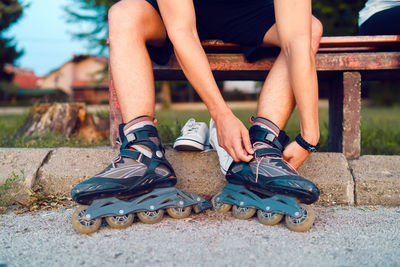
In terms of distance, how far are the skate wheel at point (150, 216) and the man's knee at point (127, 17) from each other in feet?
2.94

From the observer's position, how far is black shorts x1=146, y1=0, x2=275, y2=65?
6.14 ft

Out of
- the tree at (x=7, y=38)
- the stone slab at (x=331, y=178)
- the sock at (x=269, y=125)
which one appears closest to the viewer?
the sock at (x=269, y=125)

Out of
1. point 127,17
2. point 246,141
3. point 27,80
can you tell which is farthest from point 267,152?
point 27,80

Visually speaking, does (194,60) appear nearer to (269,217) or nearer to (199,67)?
(199,67)

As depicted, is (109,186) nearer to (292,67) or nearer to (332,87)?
(292,67)

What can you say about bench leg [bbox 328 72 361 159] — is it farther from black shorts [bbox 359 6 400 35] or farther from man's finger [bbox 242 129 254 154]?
man's finger [bbox 242 129 254 154]

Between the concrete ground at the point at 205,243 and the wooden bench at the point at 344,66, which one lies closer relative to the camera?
the concrete ground at the point at 205,243

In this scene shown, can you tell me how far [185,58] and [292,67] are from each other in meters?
0.51

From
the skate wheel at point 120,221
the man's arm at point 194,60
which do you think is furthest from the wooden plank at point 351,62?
the skate wheel at point 120,221

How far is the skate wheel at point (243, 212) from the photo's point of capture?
1.53 meters

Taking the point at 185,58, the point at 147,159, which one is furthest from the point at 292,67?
the point at 147,159

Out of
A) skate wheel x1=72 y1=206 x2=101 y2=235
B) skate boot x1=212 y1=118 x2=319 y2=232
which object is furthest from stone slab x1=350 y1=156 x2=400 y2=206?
skate wheel x1=72 y1=206 x2=101 y2=235

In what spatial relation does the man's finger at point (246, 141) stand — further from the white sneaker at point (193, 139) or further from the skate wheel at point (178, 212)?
the white sneaker at point (193, 139)

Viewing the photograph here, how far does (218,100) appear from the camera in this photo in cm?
154
